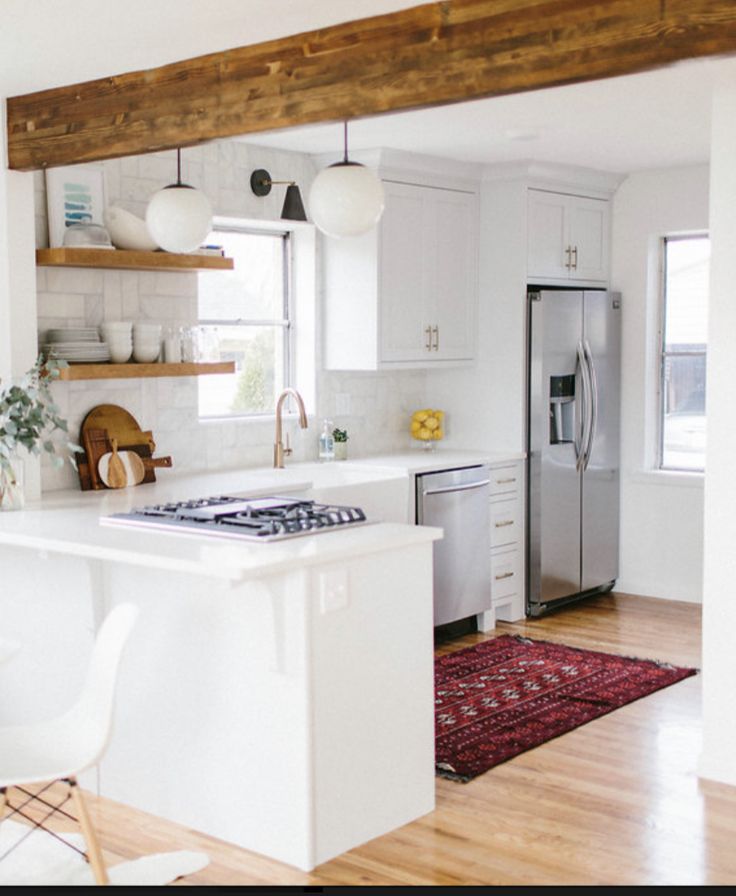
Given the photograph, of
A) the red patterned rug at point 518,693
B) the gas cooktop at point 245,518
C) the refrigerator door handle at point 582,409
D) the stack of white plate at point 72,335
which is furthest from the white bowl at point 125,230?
the refrigerator door handle at point 582,409

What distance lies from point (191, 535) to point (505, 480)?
2951mm

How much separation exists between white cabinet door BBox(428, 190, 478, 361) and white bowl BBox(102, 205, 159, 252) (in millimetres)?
1838

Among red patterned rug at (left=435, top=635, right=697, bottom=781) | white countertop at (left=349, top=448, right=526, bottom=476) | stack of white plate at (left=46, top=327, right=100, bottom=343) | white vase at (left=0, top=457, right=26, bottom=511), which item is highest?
stack of white plate at (left=46, top=327, right=100, bottom=343)

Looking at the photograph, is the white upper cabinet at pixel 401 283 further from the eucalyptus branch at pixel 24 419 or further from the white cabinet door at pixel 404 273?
the eucalyptus branch at pixel 24 419

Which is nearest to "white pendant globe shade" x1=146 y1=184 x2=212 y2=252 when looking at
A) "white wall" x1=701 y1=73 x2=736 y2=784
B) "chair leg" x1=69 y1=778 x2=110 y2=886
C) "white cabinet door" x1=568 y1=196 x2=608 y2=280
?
"white wall" x1=701 y1=73 x2=736 y2=784

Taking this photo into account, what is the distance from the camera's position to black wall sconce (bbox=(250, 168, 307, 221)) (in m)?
5.70

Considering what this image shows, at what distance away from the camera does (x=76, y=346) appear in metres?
4.73

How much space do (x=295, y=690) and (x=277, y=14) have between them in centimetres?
187

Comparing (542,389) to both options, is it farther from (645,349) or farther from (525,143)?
(525,143)

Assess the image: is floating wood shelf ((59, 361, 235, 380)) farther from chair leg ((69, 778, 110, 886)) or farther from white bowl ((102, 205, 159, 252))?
chair leg ((69, 778, 110, 886))

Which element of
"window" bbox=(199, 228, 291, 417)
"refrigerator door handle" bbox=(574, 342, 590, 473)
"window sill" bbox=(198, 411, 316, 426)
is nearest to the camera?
"window sill" bbox=(198, 411, 316, 426)

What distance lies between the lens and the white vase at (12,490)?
14.0ft

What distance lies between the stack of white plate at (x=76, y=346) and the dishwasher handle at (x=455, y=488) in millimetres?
1749

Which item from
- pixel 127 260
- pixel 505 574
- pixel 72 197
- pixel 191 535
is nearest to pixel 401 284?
pixel 505 574
